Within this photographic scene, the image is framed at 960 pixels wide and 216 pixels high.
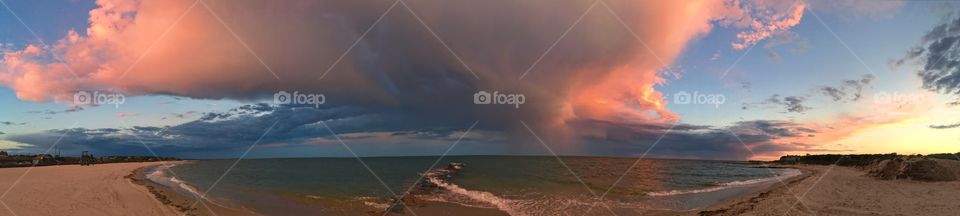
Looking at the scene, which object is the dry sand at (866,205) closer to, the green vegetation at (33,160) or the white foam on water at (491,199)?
the white foam on water at (491,199)

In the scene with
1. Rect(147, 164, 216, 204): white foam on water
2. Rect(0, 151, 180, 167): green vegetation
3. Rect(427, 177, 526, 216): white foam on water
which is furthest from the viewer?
Rect(0, 151, 180, 167): green vegetation

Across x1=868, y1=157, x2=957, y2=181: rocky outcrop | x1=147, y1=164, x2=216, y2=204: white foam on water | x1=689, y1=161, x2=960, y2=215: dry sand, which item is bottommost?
x1=147, y1=164, x2=216, y2=204: white foam on water

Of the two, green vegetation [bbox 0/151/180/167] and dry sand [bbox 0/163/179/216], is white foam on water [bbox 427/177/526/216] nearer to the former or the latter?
dry sand [bbox 0/163/179/216]

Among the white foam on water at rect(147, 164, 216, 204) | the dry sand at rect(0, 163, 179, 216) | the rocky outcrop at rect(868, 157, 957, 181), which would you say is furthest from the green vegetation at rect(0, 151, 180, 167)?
the rocky outcrop at rect(868, 157, 957, 181)

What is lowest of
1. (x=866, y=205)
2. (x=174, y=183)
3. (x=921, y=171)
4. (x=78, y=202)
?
(x=174, y=183)

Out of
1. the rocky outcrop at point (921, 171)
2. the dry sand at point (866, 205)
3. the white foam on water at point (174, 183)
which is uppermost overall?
the rocky outcrop at point (921, 171)

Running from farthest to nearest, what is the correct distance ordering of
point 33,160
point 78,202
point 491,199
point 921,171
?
point 33,160 < point 921,171 < point 491,199 < point 78,202

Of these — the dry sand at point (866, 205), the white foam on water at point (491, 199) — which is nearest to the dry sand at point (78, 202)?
the white foam on water at point (491, 199)

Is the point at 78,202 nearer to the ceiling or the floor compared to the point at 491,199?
nearer to the ceiling

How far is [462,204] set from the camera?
58.9 feet

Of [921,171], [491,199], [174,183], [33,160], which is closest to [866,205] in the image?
[491,199]

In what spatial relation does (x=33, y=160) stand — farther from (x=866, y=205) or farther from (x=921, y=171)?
(x=921, y=171)

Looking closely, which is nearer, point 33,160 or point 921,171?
point 921,171

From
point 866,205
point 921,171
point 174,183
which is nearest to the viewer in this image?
point 866,205
